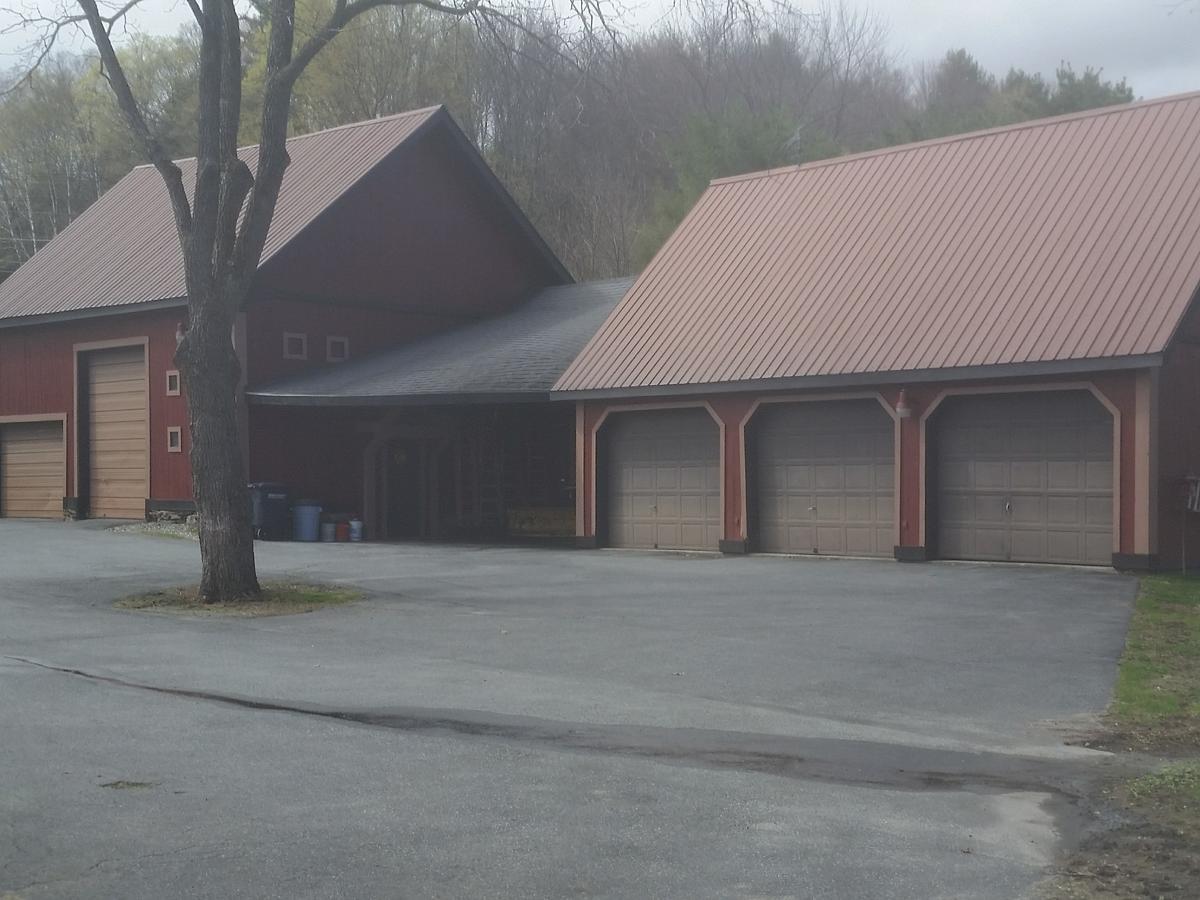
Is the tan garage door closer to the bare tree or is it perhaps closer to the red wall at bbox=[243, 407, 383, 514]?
the red wall at bbox=[243, 407, 383, 514]

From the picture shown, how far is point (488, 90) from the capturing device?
1668 inches

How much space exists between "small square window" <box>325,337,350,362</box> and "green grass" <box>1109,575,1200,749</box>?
17.7 metres

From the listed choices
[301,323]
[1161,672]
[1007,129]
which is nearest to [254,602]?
[1161,672]

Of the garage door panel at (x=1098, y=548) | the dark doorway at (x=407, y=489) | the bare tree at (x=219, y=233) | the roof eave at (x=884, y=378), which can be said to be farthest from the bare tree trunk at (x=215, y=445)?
the dark doorway at (x=407, y=489)

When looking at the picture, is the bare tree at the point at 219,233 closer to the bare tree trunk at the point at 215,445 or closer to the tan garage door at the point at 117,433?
the bare tree trunk at the point at 215,445

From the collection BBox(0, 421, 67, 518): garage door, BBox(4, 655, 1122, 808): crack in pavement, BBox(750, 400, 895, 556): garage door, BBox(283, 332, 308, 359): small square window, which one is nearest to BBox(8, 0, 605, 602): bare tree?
BBox(4, 655, 1122, 808): crack in pavement

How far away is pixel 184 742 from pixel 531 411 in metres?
22.6

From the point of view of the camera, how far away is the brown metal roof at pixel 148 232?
29516 mm

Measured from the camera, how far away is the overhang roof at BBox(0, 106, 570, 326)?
96.8 feet

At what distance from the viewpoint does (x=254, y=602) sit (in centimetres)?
1616

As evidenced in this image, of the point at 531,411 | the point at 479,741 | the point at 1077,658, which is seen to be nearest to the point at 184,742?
the point at 479,741

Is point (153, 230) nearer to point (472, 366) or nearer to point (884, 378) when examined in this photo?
point (472, 366)

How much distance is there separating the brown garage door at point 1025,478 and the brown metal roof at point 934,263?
1089mm

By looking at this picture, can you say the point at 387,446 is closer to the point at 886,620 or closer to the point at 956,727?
the point at 886,620
